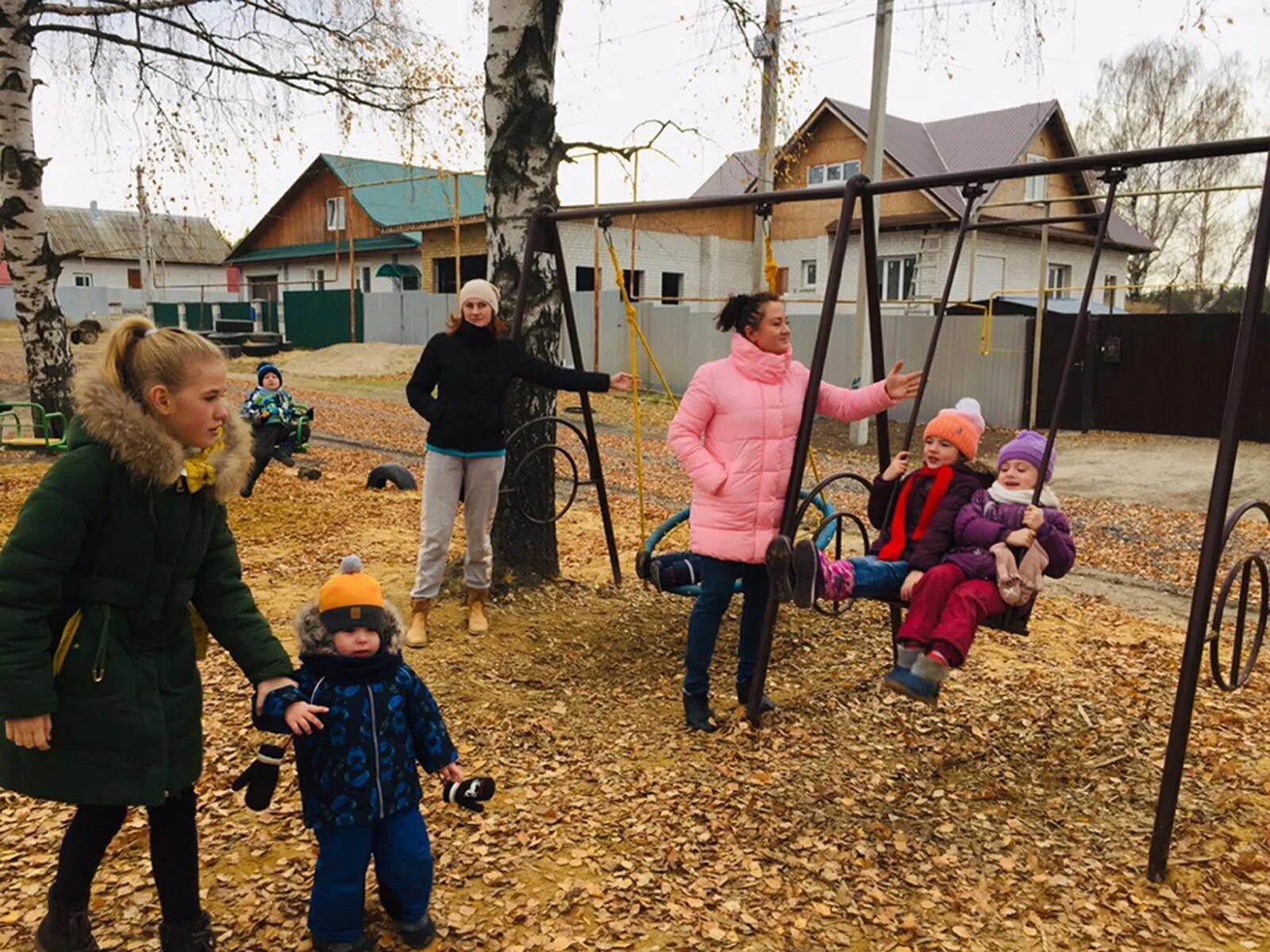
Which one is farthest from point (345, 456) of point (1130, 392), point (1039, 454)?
point (1130, 392)

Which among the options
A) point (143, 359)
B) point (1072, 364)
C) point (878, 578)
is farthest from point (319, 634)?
point (1072, 364)

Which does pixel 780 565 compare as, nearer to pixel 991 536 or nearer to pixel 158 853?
pixel 991 536

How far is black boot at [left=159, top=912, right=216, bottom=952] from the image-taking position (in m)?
2.33

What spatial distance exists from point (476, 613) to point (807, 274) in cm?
2210

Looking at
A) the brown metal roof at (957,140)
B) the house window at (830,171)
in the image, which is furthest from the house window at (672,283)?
the house window at (830,171)

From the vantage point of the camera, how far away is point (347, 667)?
2340mm

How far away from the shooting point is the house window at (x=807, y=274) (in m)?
25.3

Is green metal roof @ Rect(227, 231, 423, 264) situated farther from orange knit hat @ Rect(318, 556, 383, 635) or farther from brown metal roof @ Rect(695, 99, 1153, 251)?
orange knit hat @ Rect(318, 556, 383, 635)

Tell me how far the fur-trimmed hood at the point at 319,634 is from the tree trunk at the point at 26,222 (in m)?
8.00

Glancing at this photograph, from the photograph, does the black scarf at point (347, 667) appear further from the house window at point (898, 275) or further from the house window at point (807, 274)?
the house window at point (807, 274)

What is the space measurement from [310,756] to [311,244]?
33145 mm

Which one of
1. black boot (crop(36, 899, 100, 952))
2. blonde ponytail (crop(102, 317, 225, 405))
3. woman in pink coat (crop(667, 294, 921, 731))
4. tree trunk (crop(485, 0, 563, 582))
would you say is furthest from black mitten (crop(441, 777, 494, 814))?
tree trunk (crop(485, 0, 563, 582))

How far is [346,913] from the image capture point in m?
2.38

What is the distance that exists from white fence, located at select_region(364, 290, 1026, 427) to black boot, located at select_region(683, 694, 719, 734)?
369 inches
